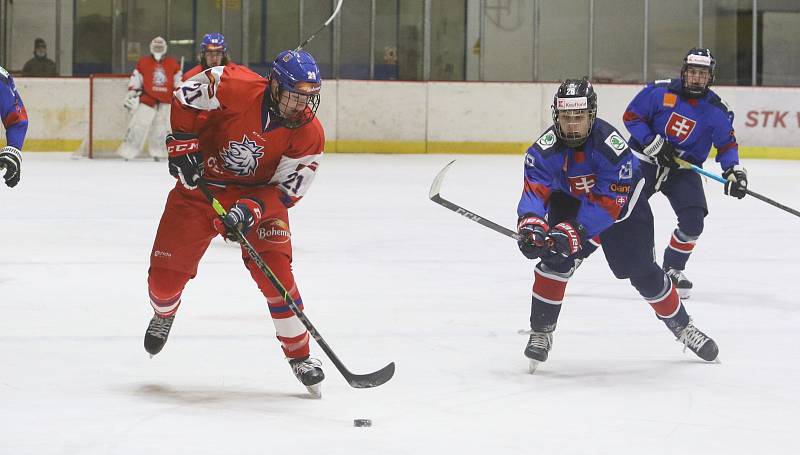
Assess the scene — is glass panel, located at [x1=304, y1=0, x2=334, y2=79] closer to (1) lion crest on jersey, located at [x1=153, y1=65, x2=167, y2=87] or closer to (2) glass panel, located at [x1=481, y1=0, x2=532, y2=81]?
(2) glass panel, located at [x1=481, y1=0, x2=532, y2=81]

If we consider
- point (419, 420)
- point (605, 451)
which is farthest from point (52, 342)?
point (605, 451)

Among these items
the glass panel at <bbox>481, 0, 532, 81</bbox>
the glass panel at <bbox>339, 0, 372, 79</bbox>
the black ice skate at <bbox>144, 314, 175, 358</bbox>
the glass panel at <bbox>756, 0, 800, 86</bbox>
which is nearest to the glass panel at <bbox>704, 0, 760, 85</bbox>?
the glass panel at <bbox>756, 0, 800, 86</bbox>

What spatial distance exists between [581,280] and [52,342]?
263 centimetres

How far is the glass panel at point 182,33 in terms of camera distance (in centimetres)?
1532

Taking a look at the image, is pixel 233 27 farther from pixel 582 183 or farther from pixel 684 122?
pixel 582 183

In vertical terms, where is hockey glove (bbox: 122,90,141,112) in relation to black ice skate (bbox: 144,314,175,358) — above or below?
above

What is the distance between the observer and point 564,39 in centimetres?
1558

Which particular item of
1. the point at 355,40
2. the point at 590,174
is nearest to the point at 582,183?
the point at 590,174

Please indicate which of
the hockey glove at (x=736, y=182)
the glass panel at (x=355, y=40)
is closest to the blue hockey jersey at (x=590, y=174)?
the hockey glove at (x=736, y=182)

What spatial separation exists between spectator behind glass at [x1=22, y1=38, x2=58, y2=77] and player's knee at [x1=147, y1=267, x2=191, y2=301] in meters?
11.1

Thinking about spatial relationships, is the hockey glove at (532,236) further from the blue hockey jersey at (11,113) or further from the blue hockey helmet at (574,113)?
the blue hockey jersey at (11,113)

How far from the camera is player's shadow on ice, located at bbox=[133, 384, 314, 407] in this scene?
11.6 feet

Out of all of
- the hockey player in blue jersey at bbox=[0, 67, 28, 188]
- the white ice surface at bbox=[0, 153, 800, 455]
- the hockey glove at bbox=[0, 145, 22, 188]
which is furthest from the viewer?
the hockey player in blue jersey at bbox=[0, 67, 28, 188]

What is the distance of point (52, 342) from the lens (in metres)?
4.32
